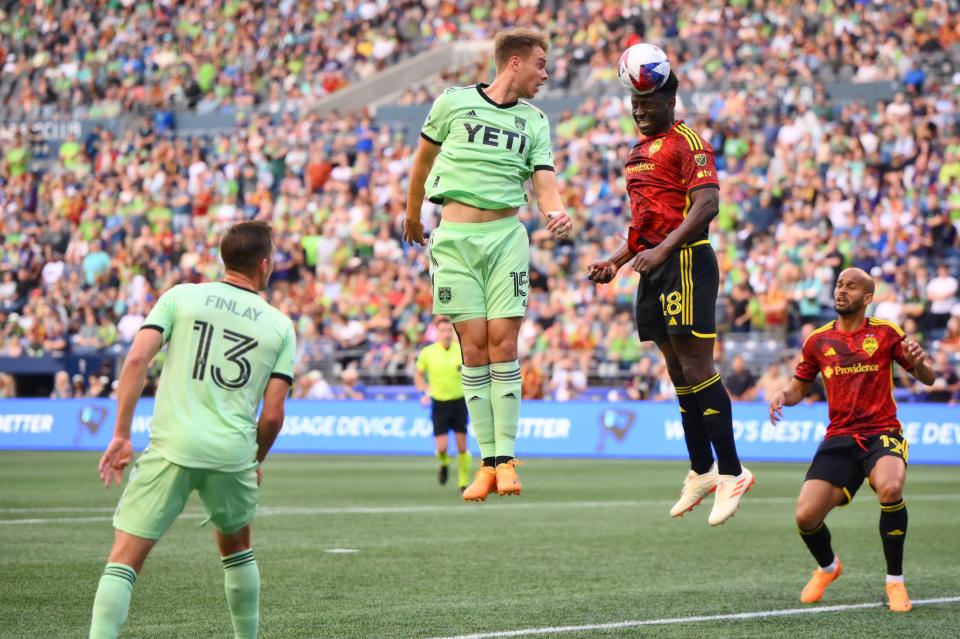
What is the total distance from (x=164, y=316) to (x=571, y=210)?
71.5 ft

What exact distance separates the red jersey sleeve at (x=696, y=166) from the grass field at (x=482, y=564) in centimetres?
272

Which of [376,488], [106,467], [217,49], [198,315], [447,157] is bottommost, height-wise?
[376,488]

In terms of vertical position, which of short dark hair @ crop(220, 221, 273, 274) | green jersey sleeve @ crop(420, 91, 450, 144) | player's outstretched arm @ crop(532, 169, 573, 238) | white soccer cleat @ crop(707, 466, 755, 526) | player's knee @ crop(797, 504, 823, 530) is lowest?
player's knee @ crop(797, 504, 823, 530)

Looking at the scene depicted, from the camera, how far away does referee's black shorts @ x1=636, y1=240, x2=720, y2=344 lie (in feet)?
26.1

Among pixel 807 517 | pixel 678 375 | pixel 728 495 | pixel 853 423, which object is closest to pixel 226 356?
pixel 678 375

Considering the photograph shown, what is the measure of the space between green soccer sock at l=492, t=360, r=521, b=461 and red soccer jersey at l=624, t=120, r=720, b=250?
966 millimetres

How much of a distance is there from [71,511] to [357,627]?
824cm

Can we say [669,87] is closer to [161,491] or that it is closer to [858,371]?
[858,371]

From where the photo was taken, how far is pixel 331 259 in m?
30.4

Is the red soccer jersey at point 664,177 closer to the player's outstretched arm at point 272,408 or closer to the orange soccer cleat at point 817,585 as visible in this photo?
the player's outstretched arm at point 272,408

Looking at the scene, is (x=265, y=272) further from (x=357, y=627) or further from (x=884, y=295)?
(x=884, y=295)

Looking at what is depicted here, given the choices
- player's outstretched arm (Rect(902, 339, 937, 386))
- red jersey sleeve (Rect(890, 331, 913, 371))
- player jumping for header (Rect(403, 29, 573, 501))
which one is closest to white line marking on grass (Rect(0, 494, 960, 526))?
red jersey sleeve (Rect(890, 331, 913, 371))

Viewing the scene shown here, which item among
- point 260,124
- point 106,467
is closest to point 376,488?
point 106,467

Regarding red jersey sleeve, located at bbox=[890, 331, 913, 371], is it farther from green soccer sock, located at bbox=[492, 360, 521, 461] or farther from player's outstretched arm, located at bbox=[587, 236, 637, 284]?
green soccer sock, located at bbox=[492, 360, 521, 461]
